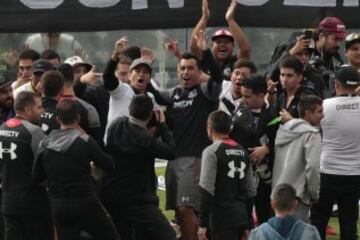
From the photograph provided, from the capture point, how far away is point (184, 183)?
367 inches

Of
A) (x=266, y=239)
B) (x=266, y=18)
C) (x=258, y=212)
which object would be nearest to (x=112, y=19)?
(x=266, y=18)

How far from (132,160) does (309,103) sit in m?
1.62

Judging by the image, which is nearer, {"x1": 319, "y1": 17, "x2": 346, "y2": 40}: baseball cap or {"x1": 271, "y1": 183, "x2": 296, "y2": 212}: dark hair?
{"x1": 271, "y1": 183, "x2": 296, "y2": 212}: dark hair

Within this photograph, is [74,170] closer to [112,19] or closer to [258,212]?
[258,212]

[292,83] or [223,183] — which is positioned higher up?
[292,83]

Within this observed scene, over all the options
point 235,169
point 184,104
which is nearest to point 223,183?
point 235,169

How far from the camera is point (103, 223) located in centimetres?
823

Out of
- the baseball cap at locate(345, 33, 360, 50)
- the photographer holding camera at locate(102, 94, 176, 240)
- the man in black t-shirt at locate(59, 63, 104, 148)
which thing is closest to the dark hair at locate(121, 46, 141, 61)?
the man in black t-shirt at locate(59, 63, 104, 148)

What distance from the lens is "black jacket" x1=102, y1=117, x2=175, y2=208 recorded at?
8.53m

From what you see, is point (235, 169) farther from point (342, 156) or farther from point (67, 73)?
point (67, 73)

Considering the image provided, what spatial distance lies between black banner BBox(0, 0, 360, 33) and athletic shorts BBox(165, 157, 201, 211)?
5.91 ft

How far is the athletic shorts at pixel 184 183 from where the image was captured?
9.28 metres

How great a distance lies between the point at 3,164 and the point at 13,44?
3.88m

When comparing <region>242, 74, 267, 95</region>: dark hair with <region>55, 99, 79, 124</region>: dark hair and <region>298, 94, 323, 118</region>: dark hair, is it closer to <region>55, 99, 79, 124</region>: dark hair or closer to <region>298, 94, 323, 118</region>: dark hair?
<region>298, 94, 323, 118</region>: dark hair
